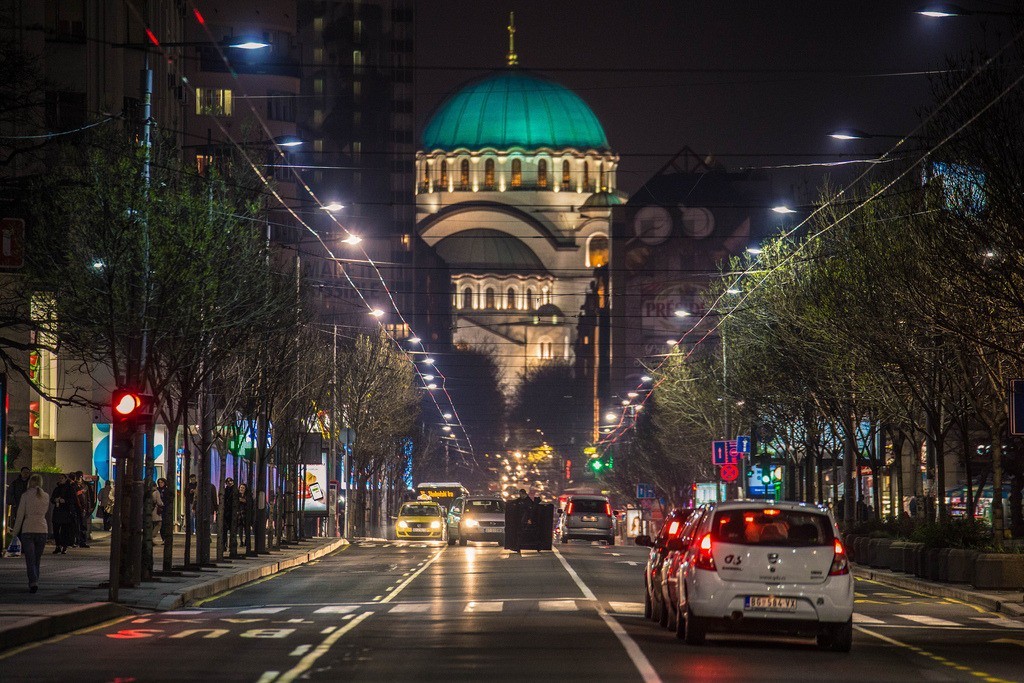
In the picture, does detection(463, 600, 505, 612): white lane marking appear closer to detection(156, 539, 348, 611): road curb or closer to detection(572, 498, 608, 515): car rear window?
detection(156, 539, 348, 611): road curb

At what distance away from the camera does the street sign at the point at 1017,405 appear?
2803 centimetres

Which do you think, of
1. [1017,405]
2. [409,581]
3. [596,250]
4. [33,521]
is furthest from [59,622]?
[596,250]

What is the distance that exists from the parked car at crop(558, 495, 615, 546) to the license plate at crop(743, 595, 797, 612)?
43935 millimetres

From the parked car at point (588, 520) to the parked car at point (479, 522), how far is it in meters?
2.51

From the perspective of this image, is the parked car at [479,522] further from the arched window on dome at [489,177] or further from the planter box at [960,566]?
the arched window on dome at [489,177]

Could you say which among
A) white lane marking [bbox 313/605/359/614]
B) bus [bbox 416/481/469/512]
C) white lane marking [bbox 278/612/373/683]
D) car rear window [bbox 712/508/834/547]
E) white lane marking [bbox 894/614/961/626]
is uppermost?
bus [bbox 416/481/469/512]

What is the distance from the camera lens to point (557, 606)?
86.6 ft

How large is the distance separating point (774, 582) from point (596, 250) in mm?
178559

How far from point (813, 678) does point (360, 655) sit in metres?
4.41

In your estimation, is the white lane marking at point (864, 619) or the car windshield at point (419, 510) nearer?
the white lane marking at point (864, 619)

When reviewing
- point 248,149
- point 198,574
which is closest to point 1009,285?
point 198,574

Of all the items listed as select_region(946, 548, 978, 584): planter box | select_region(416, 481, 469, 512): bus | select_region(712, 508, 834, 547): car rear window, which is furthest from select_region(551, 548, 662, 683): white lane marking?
select_region(416, 481, 469, 512): bus

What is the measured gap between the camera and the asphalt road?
1636 centimetres

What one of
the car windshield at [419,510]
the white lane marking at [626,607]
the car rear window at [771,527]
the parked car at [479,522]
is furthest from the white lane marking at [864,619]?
the car windshield at [419,510]
